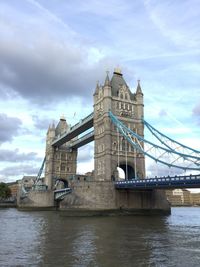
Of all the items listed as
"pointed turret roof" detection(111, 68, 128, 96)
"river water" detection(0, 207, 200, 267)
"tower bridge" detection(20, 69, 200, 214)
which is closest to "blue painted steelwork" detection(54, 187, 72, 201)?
"tower bridge" detection(20, 69, 200, 214)

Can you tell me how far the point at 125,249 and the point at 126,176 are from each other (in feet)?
109

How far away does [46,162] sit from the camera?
8138 cm

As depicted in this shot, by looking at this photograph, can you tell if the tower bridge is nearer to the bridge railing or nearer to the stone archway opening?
the bridge railing

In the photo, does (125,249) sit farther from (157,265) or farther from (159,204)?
(159,204)

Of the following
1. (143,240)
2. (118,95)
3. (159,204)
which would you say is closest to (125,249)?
(143,240)

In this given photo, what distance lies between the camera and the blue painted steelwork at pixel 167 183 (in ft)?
106

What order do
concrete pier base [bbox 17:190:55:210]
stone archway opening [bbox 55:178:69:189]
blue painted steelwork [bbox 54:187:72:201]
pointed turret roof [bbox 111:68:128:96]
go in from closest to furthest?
pointed turret roof [bbox 111:68:128:96] → blue painted steelwork [bbox 54:187:72:201] → concrete pier base [bbox 17:190:55:210] → stone archway opening [bbox 55:178:69:189]

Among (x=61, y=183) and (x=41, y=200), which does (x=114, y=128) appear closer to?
(x=41, y=200)

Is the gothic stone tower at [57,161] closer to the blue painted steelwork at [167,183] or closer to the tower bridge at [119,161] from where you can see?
the tower bridge at [119,161]

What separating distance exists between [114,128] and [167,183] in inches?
649

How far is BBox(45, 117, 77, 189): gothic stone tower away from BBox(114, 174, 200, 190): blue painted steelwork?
37037 mm

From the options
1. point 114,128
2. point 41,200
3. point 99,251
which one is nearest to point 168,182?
point 114,128

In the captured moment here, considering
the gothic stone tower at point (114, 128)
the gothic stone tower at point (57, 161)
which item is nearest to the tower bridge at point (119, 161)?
the gothic stone tower at point (114, 128)

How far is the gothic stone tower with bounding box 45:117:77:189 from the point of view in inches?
3007
